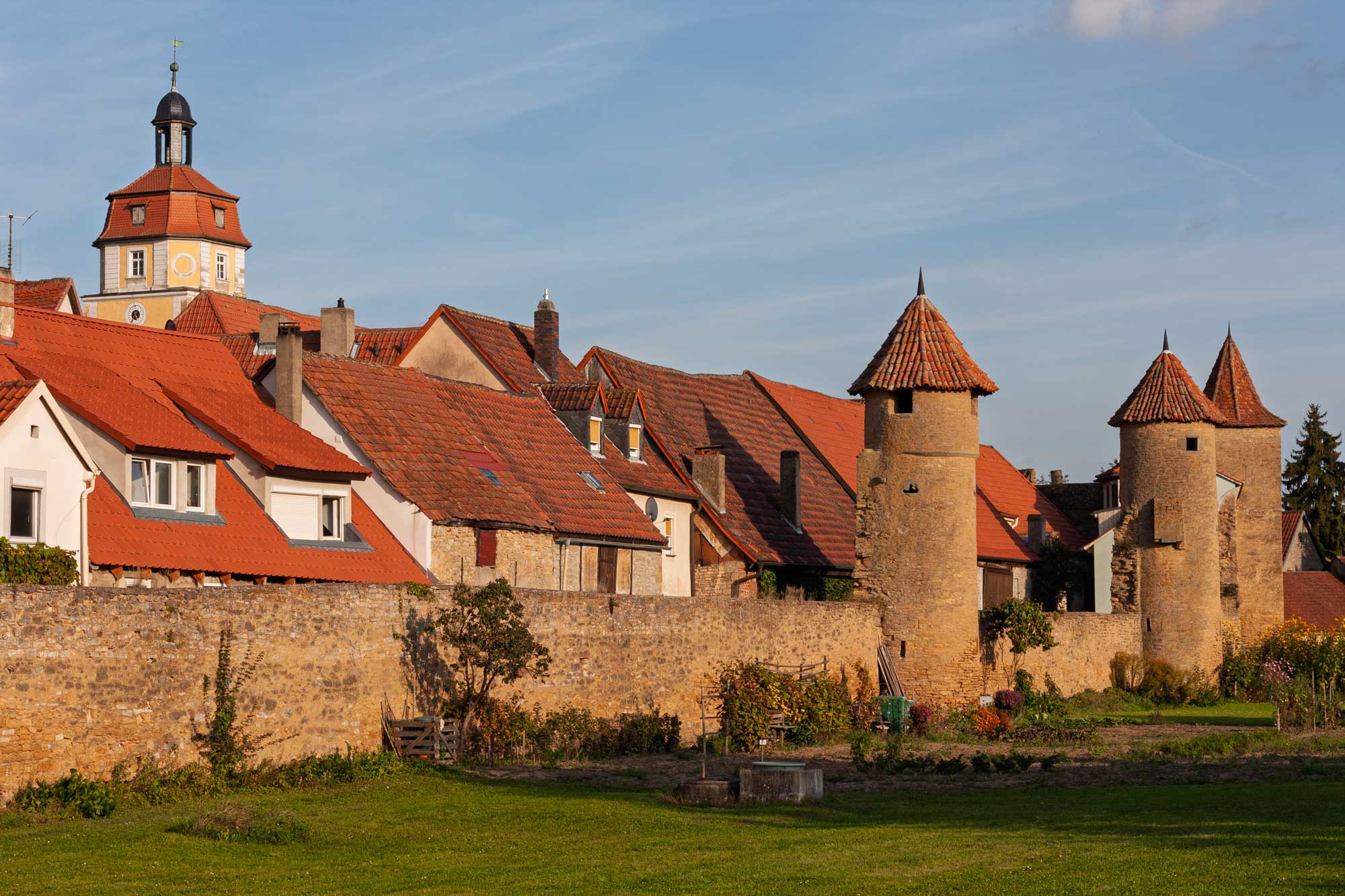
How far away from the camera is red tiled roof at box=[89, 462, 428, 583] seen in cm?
2675

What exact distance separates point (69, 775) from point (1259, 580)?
44.9m

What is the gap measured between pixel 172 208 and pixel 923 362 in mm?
82231

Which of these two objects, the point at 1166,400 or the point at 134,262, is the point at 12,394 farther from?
the point at 134,262

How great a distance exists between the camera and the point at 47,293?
47375 mm

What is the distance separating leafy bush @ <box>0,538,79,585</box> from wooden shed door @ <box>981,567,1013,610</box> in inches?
1303

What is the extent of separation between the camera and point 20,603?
2088 centimetres

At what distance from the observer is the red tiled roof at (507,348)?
44.7 metres

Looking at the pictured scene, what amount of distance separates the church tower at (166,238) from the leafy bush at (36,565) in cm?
8959

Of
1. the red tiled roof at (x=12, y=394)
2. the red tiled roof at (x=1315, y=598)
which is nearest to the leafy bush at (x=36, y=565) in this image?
the red tiled roof at (x=12, y=394)

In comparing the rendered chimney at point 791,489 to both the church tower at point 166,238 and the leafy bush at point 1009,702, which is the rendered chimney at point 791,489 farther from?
the church tower at point 166,238

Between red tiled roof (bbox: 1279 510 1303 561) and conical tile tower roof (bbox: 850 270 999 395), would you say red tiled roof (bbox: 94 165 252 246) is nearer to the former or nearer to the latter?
red tiled roof (bbox: 1279 510 1303 561)

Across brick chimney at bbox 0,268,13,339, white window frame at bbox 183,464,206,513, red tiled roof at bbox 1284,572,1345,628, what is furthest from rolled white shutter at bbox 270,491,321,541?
red tiled roof at bbox 1284,572,1345,628

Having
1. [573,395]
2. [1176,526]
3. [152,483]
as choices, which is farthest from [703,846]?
[1176,526]

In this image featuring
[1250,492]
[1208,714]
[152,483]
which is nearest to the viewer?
[152,483]
